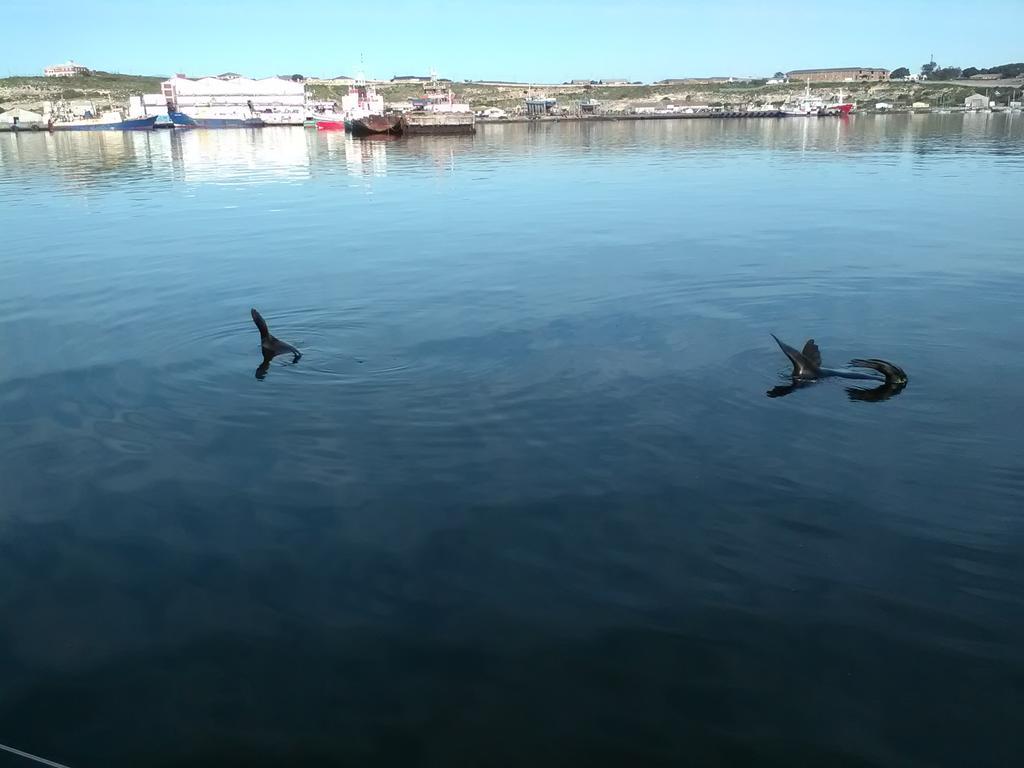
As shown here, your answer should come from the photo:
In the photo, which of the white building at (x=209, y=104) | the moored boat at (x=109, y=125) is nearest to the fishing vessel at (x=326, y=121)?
the white building at (x=209, y=104)

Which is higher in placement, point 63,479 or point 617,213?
point 617,213

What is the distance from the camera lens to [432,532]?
903 centimetres

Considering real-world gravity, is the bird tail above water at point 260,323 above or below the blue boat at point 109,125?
below

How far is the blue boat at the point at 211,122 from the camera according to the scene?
167125mm

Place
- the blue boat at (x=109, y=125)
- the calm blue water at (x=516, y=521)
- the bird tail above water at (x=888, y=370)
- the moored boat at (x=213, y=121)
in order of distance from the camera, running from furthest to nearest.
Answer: the moored boat at (x=213, y=121), the blue boat at (x=109, y=125), the bird tail above water at (x=888, y=370), the calm blue water at (x=516, y=521)

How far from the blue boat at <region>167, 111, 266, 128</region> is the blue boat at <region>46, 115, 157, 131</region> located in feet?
26.3

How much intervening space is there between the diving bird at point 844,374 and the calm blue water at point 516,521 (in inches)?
12.6

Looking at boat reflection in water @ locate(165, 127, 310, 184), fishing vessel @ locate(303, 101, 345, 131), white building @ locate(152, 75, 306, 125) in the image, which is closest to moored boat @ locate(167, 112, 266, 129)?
white building @ locate(152, 75, 306, 125)

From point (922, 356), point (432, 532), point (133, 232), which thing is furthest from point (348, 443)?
point (133, 232)

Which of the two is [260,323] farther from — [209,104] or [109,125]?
[209,104]

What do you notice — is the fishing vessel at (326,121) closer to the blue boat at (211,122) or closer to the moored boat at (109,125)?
the blue boat at (211,122)

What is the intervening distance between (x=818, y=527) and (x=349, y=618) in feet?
17.2

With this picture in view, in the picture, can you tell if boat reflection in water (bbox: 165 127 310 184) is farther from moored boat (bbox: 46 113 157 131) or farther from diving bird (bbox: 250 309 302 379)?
moored boat (bbox: 46 113 157 131)

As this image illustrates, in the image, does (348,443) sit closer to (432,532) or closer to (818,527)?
(432,532)
